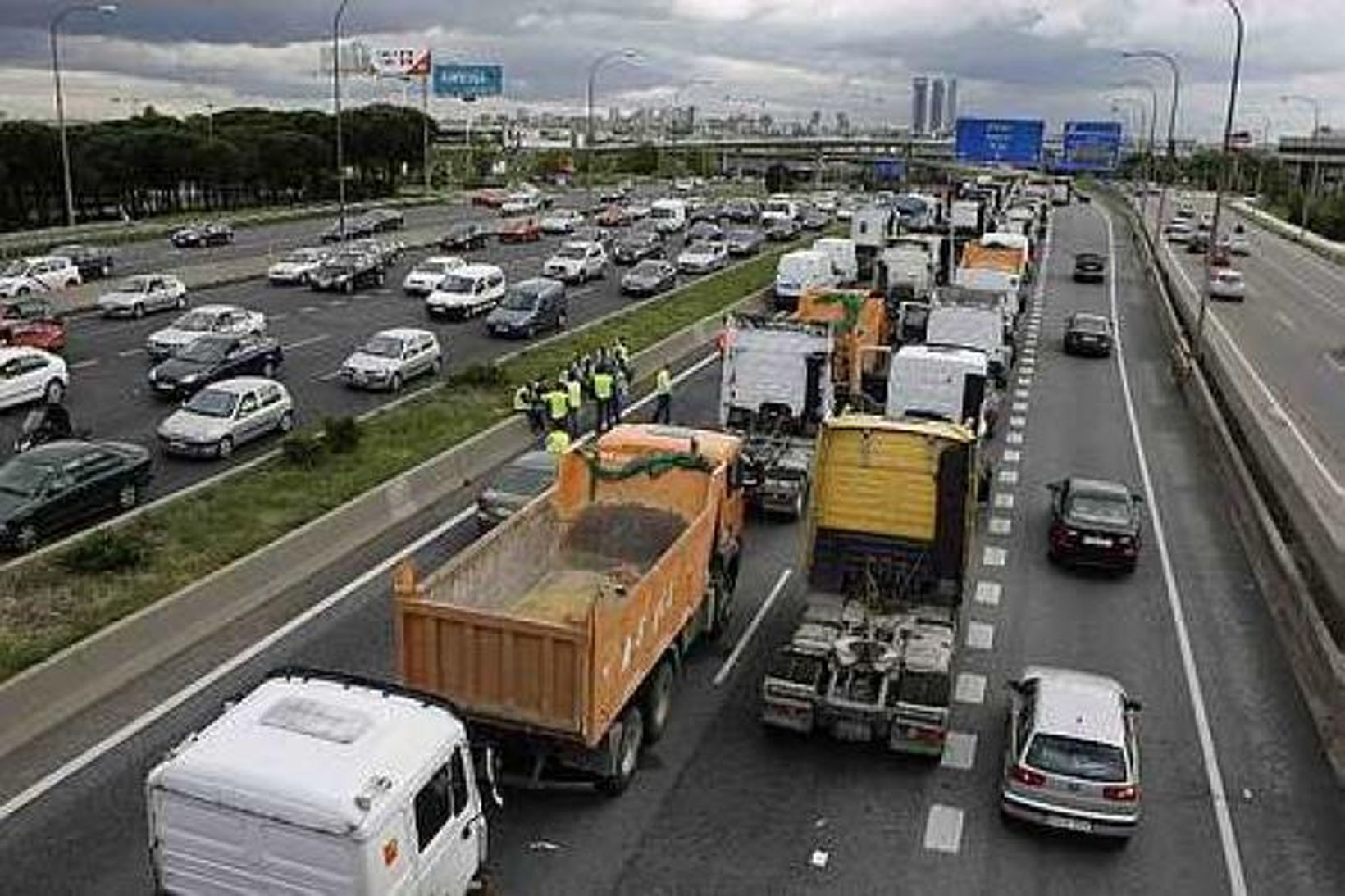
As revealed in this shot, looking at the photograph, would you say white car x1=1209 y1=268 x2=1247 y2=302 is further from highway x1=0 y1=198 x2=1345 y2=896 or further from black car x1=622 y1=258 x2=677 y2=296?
highway x1=0 y1=198 x2=1345 y2=896

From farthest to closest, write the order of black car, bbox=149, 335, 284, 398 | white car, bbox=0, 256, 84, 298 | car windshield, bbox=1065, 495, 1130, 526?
white car, bbox=0, 256, 84, 298, black car, bbox=149, 335, 284, 398, car windshield, bbox=1065, 495, 1130, 526

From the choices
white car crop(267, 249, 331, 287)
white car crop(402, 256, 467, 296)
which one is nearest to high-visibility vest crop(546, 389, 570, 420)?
white car crop(402, 256, 467, 296)

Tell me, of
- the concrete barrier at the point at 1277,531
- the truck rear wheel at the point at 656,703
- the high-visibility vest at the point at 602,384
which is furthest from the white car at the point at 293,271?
the truck rear wheel at the point at 656,703

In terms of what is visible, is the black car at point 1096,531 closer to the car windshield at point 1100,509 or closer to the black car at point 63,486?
the car windshield at point 1100,509

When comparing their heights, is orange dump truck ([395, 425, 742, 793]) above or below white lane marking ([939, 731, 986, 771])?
above

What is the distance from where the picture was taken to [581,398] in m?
29.6

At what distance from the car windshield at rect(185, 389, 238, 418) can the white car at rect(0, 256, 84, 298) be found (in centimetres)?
2077

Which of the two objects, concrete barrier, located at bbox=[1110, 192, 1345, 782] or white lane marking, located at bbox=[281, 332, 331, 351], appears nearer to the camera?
concrete barrier, located at bbox=[1110, 192, 1345, 782]

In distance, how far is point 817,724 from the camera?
14914 millimetres

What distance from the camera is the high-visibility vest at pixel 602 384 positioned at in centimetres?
2939

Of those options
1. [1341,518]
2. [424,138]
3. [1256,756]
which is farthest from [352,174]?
[1256,756]

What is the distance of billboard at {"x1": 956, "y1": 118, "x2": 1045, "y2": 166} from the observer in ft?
322

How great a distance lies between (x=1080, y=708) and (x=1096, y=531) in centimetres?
816

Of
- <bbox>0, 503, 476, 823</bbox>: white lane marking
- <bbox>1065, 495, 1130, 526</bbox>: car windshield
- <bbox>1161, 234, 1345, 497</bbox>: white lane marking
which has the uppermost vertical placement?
<bbox>1065, 495, 1130, 526</bbox>: car windshield
